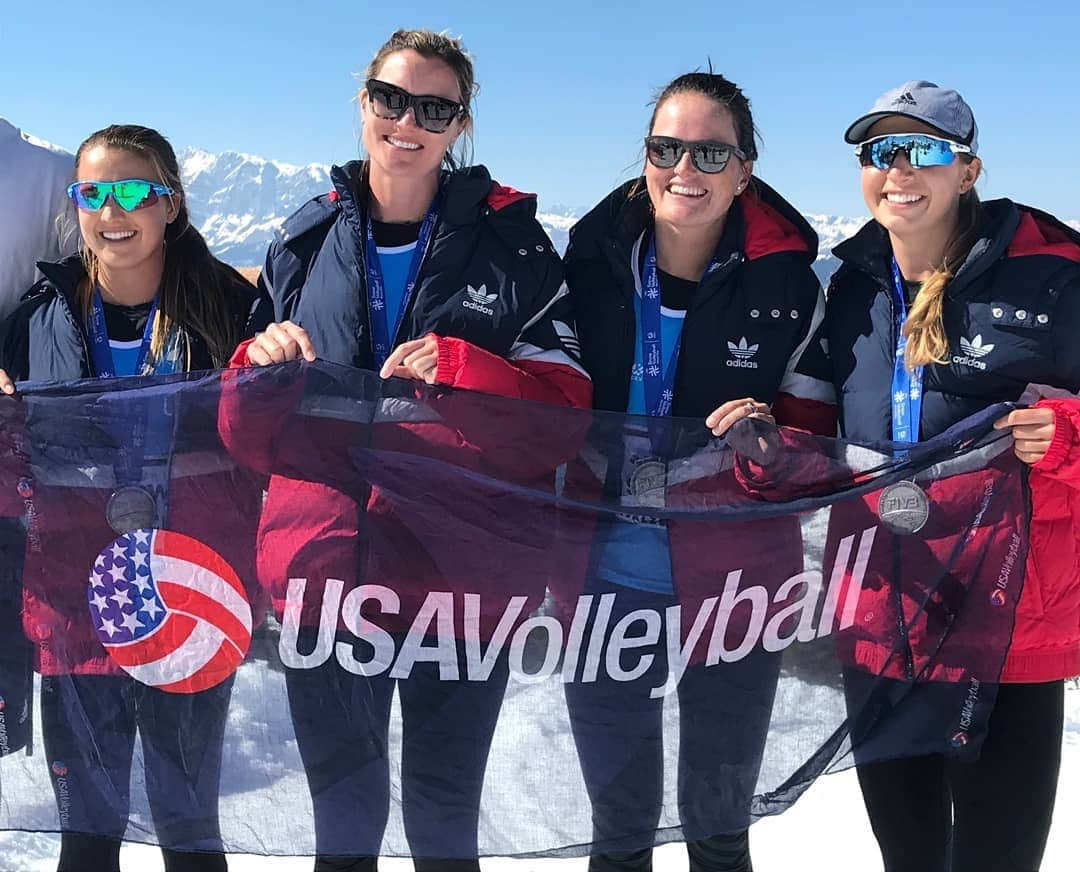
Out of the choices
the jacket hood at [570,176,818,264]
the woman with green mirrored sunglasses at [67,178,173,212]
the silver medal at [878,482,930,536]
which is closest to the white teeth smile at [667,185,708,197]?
the jacket hood at [570,176,818,264]

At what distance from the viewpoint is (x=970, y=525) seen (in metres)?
3.28

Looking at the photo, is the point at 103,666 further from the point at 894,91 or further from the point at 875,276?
the point at 894,91

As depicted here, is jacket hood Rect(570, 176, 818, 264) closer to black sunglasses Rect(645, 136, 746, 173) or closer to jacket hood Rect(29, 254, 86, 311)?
black sunglasses Rect(645, 136, 746, 173)

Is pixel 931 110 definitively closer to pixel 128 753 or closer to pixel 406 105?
pixel 406 105

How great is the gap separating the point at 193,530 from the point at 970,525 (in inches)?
103

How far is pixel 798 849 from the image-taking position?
235 inches

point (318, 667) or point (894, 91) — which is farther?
point (894, 91)

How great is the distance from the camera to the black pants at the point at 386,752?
311cm

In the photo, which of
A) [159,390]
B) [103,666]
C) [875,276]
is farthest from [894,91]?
[103,666]

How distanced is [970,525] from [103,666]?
295 centimetres

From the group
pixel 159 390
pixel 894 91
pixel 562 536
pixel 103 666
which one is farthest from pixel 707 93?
pixel 103 666

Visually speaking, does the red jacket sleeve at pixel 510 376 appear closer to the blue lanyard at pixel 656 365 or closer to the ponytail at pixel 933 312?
the blue lanyard at pixel 656 365

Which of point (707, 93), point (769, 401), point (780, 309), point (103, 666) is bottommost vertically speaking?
point (103, 666)

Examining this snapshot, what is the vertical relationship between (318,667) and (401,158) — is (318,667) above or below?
below
